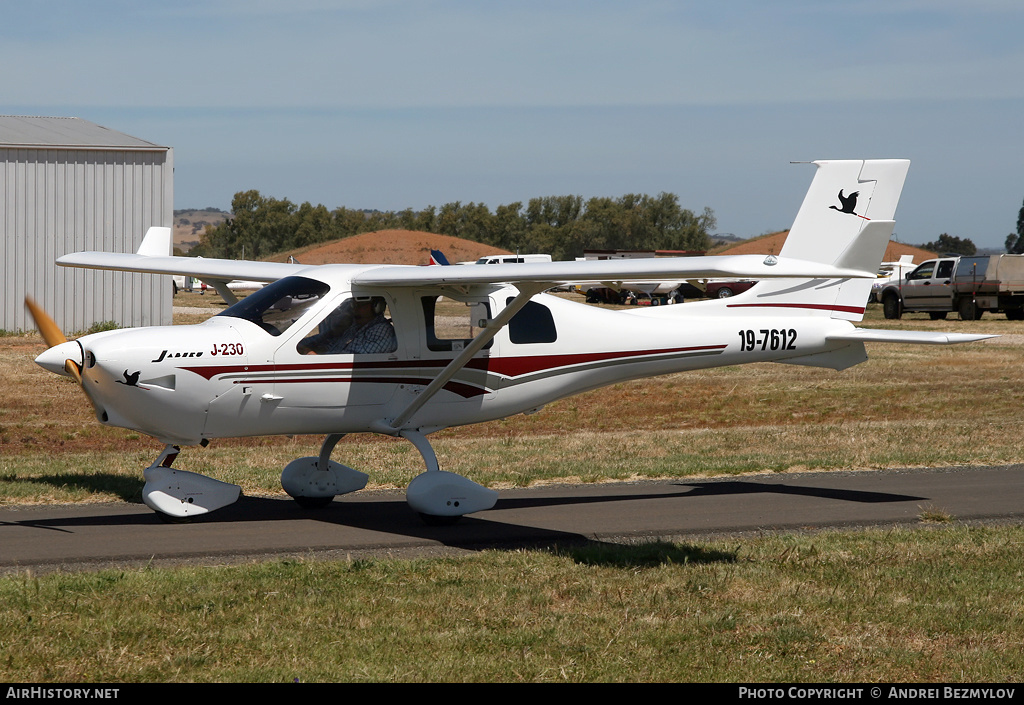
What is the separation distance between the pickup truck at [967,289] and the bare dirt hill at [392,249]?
197 feet

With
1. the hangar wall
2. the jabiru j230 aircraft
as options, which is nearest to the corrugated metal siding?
the hangar wall

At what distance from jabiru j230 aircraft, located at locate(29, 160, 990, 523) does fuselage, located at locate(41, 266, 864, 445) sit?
0.05 ft

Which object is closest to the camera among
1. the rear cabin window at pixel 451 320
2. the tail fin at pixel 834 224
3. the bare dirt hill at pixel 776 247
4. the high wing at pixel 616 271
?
the high wing at pixel 616 271

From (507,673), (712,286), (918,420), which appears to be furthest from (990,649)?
(712,286)

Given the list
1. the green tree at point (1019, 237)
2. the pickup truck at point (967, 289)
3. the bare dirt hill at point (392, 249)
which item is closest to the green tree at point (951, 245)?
the green tree at point (1019, 237)

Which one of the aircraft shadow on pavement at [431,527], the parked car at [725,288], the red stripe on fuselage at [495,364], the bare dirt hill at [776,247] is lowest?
the aircraft shadow on pavement at [431,527]

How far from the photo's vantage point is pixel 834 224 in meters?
11.8

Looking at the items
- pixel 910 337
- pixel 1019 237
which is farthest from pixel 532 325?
pixel 1019 237

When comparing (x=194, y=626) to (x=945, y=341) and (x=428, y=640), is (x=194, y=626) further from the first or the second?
(x=945, y=341)

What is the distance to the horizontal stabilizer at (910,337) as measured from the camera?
34.8ft

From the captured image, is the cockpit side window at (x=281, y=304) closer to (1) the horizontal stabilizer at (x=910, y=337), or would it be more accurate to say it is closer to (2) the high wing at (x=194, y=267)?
(2) the high wing at (x=194, y=267)

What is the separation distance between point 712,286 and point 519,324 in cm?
4525

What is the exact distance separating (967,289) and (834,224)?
30415 mm

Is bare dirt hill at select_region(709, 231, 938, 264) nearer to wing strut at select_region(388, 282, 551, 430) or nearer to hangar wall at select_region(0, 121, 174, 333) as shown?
hangar wall at select_region(0, 121, 174, 333)
